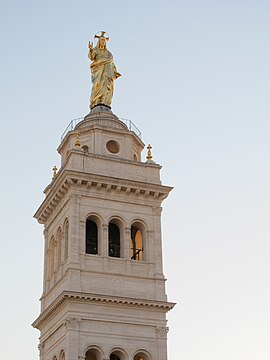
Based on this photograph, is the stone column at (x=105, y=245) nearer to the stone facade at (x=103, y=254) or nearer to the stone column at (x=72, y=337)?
the stone facade at (x=103, y=254)

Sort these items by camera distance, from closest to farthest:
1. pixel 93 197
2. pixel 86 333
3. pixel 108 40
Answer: pixel 86 333, pixel 93 197, pixel 108 40

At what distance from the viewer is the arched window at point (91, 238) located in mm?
47531

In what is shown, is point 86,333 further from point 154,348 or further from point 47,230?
point 47,230

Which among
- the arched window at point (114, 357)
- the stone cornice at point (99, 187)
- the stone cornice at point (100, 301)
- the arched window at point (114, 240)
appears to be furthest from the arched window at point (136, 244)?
the arched window at point (114, 357)

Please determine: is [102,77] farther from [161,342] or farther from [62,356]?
[62,356]

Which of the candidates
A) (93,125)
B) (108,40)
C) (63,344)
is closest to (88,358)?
(63,344)

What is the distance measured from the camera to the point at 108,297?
44312 millimetres

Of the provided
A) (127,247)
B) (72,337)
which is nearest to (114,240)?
(127,247)

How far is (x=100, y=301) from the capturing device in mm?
44219

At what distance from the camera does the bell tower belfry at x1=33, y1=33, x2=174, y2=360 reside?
4400 cm

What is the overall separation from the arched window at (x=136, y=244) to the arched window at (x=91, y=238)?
2.66m

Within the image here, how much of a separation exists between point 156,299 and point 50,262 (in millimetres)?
8593

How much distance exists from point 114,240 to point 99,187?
3759 mm

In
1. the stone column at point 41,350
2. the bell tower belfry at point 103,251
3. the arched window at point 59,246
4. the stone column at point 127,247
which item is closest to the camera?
the bell tower belfry at point 103,251
